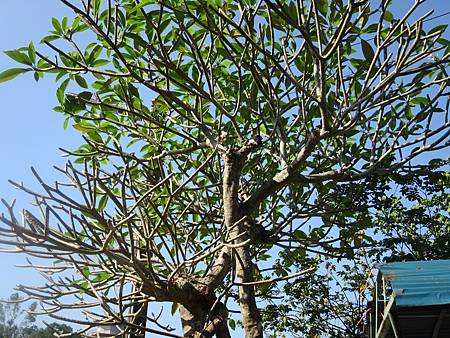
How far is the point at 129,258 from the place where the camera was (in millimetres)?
1651

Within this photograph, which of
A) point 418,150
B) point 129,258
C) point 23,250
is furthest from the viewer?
point 418,150

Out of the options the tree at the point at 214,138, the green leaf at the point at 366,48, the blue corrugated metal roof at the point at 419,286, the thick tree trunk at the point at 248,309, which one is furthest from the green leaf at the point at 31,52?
the blue corrugated metal roof at the point at 419,286

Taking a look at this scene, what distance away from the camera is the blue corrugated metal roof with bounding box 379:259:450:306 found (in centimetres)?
297

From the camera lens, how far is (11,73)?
2076 millimetres

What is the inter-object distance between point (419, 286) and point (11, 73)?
2602 mm

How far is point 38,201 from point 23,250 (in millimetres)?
250

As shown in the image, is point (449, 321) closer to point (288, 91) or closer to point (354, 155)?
point (354, 155)

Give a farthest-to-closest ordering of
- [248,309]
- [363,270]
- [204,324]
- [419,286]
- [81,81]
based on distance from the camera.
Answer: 1. [363,270]
2. [419,286]
3. [81,81]
4. [248,309]
5. [204,324]

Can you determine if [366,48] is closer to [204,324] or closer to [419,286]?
[204,324]

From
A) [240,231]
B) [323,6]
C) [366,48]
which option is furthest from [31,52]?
[366,48]

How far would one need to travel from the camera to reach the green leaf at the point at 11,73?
6.73 feet

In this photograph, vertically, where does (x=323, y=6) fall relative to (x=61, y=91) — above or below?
above

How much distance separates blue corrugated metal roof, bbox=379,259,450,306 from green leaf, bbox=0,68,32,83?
2.43 m

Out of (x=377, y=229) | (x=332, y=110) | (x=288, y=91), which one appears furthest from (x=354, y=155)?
(x=377, y=229)
